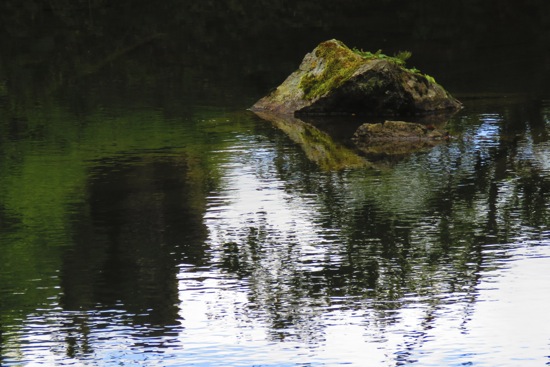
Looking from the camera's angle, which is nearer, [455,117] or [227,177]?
[227,177]

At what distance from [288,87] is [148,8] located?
87.0ft

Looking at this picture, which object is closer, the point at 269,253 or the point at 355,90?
the point at 269,253

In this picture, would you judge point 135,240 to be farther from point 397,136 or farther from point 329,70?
point 329,70

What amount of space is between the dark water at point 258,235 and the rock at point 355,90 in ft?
2.69

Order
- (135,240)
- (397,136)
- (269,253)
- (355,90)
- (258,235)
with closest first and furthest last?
(269,253) < (135,240) < (258,235) < (397,136) < (355,90)

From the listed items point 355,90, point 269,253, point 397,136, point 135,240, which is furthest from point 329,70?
point 269,253

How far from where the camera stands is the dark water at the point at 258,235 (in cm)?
952

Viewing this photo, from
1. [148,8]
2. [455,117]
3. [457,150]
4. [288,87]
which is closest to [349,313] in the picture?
[457,150]

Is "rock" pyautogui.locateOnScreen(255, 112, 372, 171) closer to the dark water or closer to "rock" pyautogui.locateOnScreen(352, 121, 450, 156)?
the dark water

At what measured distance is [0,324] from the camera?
10.1 m

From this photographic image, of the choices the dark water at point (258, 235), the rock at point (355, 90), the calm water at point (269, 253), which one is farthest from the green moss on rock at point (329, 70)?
the calm water at point (269, 253)

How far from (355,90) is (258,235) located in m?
9.58

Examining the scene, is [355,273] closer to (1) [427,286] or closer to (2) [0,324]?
(1) [427,286]

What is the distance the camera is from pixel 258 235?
13.1m
